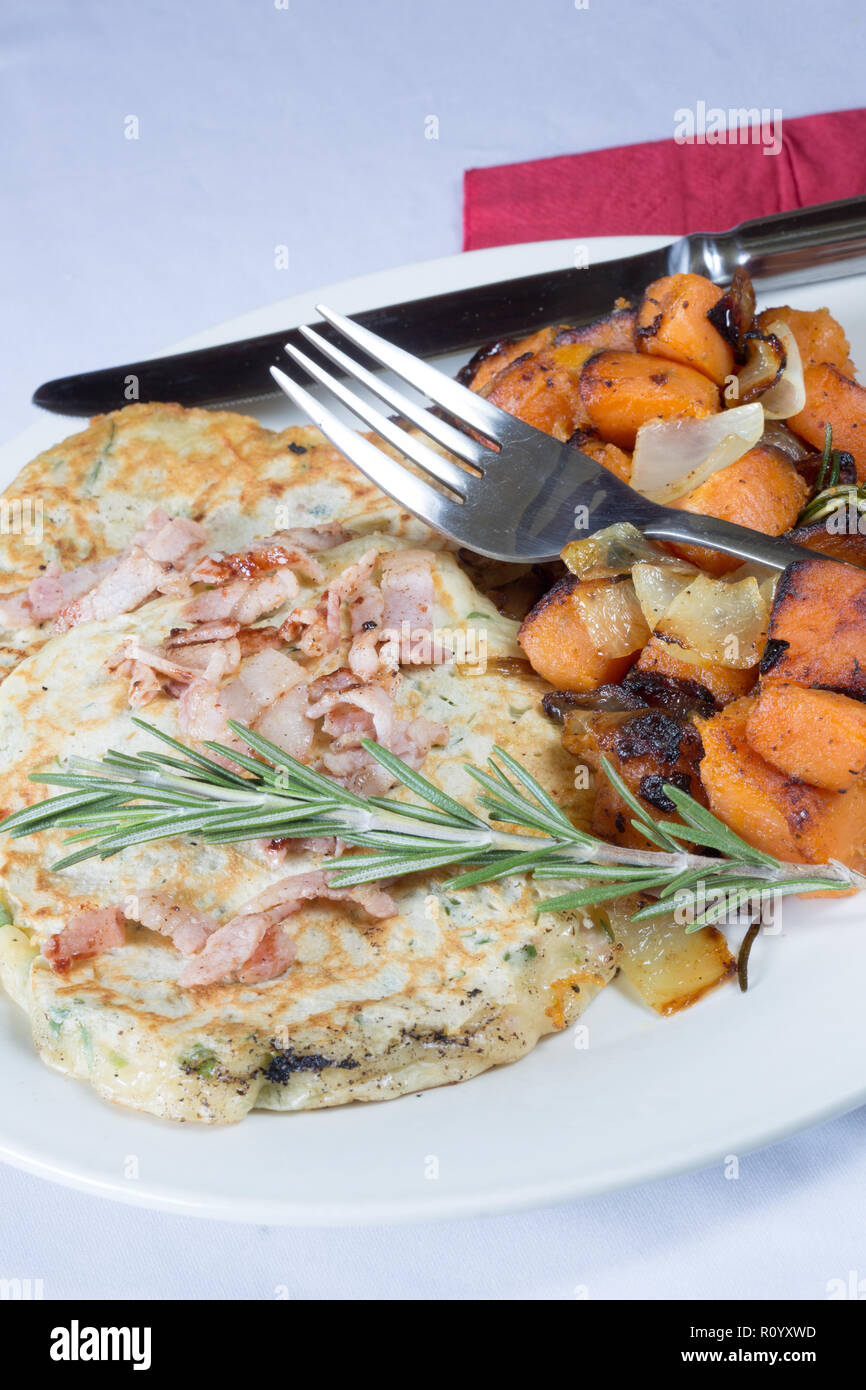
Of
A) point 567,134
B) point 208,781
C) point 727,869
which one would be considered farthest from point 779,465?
point 567,134

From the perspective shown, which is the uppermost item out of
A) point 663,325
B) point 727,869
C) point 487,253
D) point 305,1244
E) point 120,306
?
point 120,306

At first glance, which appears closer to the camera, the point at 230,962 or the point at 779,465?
the point at 230,962

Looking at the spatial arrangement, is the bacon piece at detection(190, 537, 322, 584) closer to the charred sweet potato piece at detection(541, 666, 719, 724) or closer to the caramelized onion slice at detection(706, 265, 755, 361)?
the charred sweet potato piece at detection(541, 666, 719, 724)

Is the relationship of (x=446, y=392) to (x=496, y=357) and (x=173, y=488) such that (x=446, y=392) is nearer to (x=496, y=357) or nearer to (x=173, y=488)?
(x=496, y=357)

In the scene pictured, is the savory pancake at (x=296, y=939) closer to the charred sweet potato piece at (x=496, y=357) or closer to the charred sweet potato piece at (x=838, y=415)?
the charred sweet potato piece at (x=496, y=357)

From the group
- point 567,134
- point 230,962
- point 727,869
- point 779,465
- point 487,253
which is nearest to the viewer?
point 727,869

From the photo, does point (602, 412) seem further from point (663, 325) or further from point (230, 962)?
point (230, 962)

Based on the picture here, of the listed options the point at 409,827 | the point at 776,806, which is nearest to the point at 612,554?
the point at 776,806

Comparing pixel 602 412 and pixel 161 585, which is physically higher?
pixel 602 412
